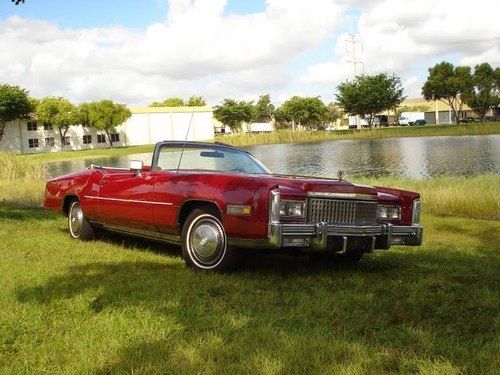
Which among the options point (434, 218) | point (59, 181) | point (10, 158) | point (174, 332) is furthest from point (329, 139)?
point (174, 332)

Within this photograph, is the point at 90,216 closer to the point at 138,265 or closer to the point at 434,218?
the point at 138,265

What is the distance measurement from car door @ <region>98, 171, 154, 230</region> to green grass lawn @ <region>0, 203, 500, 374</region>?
47cm

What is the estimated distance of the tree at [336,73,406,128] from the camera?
75.8 meters

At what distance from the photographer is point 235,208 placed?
5461 millimetres

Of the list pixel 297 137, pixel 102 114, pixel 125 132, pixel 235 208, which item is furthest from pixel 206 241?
pixel 125 132

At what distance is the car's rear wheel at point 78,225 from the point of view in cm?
796

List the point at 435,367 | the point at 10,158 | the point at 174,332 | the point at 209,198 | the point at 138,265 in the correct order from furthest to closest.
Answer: the point at 10,158 → the point at 138,265 → the point at 209,198 → the point at 174,332 → the point at 435,367

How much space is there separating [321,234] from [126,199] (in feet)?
8.83

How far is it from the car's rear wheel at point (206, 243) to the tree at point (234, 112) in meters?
84.6

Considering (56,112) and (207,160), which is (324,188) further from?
(56,112)

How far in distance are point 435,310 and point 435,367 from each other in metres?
1.33

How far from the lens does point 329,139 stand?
222 ft

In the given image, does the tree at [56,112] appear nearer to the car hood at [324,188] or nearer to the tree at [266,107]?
the tree at [266,107]

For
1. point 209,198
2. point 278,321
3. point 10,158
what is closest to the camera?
point 278,321
